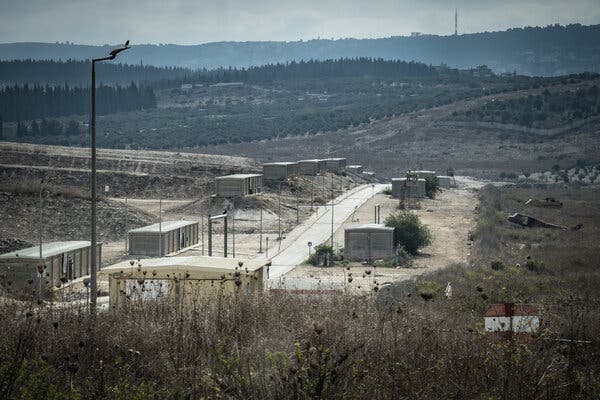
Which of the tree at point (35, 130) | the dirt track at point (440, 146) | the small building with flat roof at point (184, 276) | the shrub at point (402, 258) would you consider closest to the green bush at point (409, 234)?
the shrub at point (402, 258)

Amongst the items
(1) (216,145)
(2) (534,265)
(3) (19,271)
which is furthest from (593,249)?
(1) (216,145)

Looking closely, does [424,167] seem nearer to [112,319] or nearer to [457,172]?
[457,172]

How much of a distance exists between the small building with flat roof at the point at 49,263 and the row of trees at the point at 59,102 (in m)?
135

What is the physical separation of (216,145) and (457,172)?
133 ft

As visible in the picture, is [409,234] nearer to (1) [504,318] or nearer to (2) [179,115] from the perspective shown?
(1) [504,318]

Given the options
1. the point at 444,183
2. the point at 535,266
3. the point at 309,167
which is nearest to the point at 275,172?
the point at 309,167

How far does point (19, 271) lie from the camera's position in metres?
29.2

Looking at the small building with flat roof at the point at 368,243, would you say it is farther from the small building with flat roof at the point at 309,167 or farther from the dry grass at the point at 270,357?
the small building with flat roof at the point at 309,167

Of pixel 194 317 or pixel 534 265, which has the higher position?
pixel 194 317

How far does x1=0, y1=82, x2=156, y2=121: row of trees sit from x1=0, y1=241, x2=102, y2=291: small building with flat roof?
13521 cm

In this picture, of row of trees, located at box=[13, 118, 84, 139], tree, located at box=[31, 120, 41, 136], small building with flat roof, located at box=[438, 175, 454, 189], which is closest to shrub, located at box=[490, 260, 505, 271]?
small building with flat roof, located at box=[438, 175, 454, 189]

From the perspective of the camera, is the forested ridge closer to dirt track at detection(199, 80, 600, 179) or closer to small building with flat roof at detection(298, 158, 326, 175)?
dirt track at detection(199, 80, 600, 179)

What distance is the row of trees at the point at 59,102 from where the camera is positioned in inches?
6526

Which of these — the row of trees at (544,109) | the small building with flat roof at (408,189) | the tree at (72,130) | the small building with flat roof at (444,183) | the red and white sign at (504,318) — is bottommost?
the small building with flat roof at (444,183)
